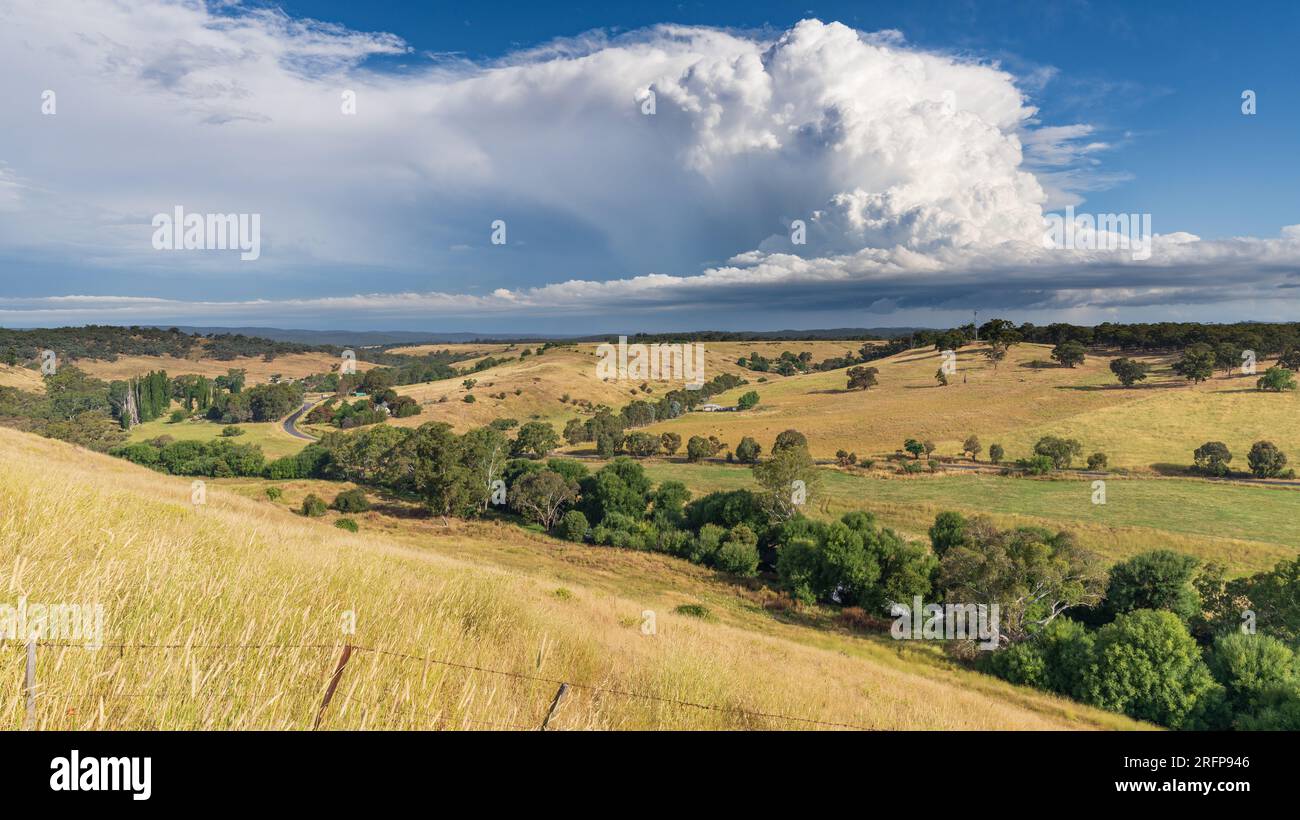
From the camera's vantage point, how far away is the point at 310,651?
5848 mm

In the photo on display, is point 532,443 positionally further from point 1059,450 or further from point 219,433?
point 1059,450

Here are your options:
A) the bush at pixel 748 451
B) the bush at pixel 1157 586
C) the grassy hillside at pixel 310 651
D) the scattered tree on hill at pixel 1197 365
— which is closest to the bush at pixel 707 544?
the bush at pixel 1157 586

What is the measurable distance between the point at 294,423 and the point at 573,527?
86.2m

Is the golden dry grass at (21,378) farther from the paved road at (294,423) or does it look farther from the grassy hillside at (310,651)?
the grassy hillside at (310,651)

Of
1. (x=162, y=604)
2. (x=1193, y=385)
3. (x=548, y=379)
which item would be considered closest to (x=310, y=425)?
(x=548, y=379)

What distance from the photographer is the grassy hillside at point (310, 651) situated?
14.7ft

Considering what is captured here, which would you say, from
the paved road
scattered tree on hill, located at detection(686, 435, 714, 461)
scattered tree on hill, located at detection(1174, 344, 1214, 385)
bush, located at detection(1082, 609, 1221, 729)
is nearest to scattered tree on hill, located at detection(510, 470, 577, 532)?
scattered tree on hill, located at detection(686, 435, 714, 461)

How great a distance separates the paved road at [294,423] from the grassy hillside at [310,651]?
327ft
